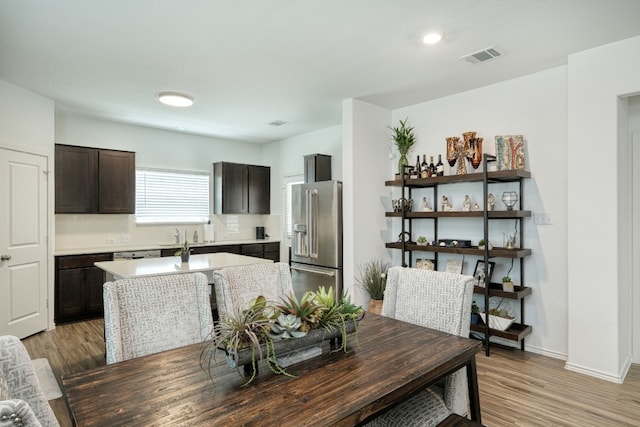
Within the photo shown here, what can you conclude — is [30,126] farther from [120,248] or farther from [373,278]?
[373,278]

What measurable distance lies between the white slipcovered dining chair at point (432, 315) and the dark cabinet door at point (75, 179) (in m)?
4.67

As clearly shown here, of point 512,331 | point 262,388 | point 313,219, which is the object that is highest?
point 313,219

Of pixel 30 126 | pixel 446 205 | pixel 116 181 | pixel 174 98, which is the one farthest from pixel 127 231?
pixel 446 205

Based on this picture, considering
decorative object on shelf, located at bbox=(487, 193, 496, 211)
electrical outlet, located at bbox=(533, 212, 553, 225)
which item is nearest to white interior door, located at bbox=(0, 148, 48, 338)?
decorative object on shelf, located at bbox=(487, 193, 496, 211)

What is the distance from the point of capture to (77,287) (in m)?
4.80

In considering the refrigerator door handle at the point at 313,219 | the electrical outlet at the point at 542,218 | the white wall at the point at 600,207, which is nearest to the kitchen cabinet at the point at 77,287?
the refrigerator door handle at the point at 313,219

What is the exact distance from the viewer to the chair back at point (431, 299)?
204cm

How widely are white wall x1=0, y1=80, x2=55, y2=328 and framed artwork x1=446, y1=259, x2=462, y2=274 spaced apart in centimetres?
482

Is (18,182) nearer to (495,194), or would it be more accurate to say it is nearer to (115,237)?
(115,237)

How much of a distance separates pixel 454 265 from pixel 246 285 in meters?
2.68

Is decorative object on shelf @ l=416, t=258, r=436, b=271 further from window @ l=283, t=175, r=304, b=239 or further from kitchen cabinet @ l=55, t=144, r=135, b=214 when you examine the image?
Result: kitchen cabinet @ l=55, t=144, r=135, b=214

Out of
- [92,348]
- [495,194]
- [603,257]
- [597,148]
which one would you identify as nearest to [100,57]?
[92,348]

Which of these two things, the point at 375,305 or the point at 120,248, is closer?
the point at 375,305

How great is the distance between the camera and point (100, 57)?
3295 mm
